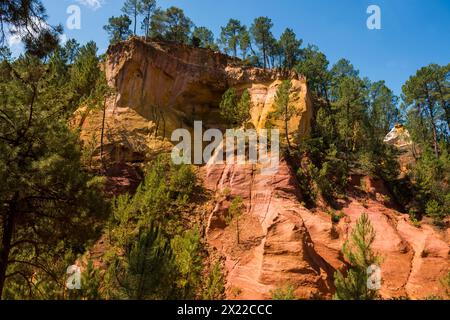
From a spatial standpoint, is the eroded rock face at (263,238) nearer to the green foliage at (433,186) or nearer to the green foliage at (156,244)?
the green foliage at (156,244)

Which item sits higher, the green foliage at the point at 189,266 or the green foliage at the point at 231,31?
the green foliage at the point at 231,31

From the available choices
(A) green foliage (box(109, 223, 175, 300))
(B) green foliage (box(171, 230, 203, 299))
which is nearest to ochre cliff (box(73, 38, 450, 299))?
(B) green foliage (box(171, 230, 203, 299))

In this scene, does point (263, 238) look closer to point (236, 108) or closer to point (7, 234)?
point (7, 234)

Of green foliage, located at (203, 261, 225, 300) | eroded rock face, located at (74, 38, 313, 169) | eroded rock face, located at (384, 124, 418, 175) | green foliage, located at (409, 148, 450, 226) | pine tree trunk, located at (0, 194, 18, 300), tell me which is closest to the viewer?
pine tree trunk, located at (0, 194, 18, 300)

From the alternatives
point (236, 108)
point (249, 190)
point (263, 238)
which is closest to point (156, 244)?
point (263, 238)

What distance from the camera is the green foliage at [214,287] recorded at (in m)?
17.9

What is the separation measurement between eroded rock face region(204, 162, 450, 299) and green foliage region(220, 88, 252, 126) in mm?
6487

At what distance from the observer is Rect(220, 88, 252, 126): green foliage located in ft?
107

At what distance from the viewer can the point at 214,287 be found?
59.0 feet

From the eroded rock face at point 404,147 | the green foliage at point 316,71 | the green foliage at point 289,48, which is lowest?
the eroded rock face at point 404,147

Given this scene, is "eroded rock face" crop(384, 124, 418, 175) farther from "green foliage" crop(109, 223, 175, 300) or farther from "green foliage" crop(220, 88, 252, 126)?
"green foliage" crop(109, 223, 175, 300)

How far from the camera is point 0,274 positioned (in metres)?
9.73

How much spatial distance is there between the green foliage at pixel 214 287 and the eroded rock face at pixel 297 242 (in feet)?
2.50

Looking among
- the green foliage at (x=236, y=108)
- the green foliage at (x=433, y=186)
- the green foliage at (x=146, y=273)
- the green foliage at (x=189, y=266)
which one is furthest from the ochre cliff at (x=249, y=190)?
the green foliage at (x=146, y=273)
